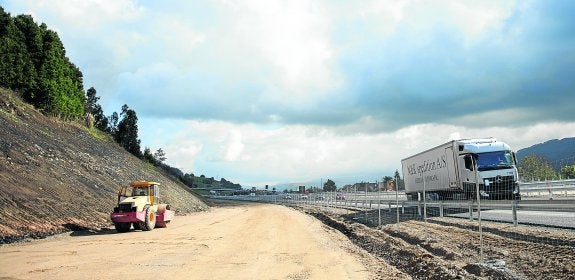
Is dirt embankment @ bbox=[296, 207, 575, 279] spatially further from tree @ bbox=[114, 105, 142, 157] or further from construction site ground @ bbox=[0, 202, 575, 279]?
tree @ bbox=[114, 105, 142, 157]

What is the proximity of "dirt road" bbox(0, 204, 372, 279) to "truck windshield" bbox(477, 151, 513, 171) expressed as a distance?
10.4m

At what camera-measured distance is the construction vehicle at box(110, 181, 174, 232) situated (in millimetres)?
23469

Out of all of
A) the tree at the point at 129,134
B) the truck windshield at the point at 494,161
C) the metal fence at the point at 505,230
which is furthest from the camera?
the tree at the point at 129,134

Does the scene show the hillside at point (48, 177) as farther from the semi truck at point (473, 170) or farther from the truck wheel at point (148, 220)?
the semi truck at point (473, 170)

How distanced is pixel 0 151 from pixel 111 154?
2223cm

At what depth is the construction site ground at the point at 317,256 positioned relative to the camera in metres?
10.6

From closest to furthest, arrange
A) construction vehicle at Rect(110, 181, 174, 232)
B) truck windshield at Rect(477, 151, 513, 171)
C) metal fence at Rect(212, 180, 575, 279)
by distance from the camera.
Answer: metal fence at Rect(212, 180, 575, 279) → construction vehicle at Rect(110, 181, 174, 232) → truck windshield at Rect(477, 151, 513, 171)

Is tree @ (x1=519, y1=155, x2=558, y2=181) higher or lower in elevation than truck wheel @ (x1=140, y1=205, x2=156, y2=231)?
higher

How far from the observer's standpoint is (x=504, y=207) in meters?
15.7

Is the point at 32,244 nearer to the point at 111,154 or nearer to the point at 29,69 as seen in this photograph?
the point at 111,154

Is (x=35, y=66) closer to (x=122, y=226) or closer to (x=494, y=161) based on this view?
(x=122, y=226)

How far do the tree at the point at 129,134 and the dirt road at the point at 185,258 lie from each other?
191 feet

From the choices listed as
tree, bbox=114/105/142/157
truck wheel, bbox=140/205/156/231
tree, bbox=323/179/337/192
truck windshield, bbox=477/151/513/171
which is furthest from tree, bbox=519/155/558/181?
tree, bbox=114/105/142/157

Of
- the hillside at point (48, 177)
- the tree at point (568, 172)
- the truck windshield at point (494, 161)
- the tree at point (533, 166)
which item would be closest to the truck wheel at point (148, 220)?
the hillside at point (48, 177)
